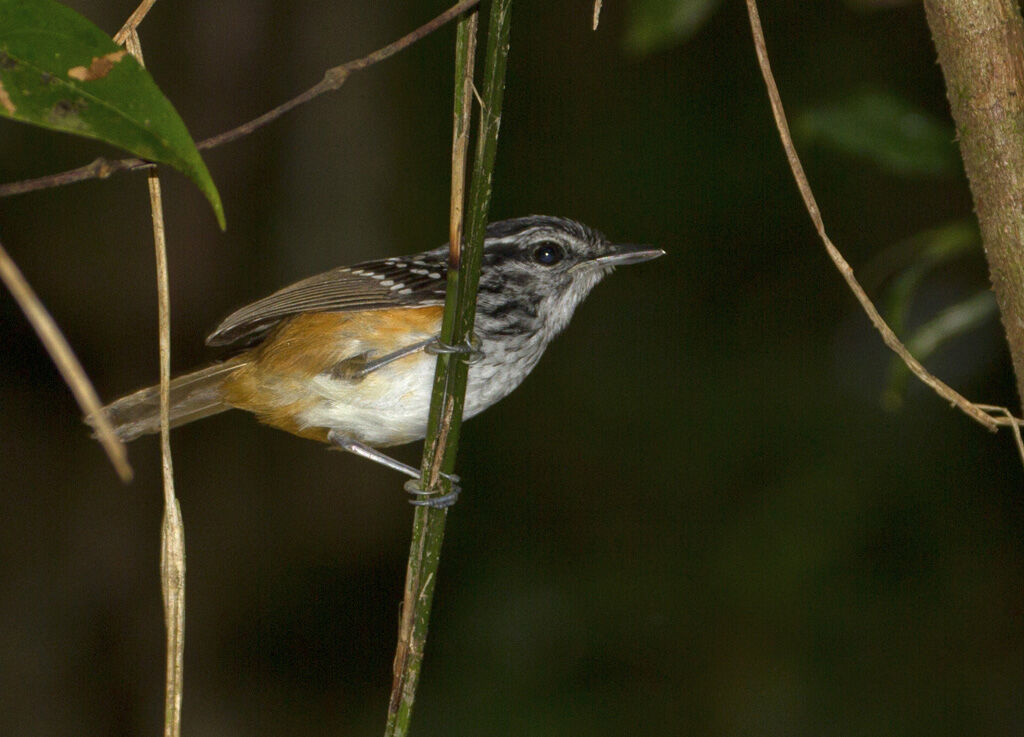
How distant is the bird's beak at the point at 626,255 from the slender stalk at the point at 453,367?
5.48 feet

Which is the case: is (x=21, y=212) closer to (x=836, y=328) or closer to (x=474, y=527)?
(x=474, y=527)

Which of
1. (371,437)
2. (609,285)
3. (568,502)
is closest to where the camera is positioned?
(371,437)

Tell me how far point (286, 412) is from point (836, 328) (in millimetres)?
4563

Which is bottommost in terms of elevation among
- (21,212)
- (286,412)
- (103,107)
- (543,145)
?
(103,107)

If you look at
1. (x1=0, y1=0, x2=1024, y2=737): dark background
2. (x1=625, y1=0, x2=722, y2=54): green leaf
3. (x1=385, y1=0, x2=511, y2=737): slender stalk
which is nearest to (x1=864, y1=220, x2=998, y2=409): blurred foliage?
(x1=625, y1=0, x2=722, y2=54): green leaf

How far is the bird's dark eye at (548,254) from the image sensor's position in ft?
13.3

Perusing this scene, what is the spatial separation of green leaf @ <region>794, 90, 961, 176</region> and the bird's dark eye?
91cm

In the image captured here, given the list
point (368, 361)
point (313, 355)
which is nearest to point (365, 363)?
point (368, 361)

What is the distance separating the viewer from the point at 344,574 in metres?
7.66

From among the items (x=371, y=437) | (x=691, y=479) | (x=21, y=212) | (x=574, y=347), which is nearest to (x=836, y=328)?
(x=691, y=479)

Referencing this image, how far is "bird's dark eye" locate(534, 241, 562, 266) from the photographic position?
405 centimetres

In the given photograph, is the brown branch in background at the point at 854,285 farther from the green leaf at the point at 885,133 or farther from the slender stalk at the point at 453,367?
the green leaf at the point at 885,133

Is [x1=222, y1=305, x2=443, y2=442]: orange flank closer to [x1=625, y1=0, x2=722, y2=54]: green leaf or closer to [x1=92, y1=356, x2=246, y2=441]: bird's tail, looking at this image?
[x1=92, y1=356, x2=246, y2=441]: bird's tail

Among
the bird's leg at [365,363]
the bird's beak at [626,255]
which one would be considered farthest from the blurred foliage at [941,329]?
the bird's leg at [365,363]
